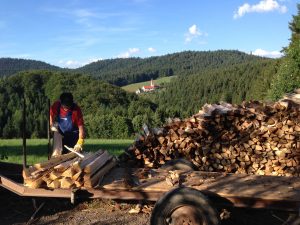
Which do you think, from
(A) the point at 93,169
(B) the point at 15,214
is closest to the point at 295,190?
(A) the point at 93,169

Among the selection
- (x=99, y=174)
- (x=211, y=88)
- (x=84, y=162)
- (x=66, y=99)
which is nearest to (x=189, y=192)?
(x=99, y=174)

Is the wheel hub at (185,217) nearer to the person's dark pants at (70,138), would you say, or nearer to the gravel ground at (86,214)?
the gravel ground at (86,214)

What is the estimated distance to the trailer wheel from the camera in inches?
188

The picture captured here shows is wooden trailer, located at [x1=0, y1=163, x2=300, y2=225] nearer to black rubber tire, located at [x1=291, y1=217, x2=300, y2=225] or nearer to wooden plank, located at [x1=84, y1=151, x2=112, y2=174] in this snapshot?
black rubber tire, located at [x1=291, y1=217, x2=300, y2=225]

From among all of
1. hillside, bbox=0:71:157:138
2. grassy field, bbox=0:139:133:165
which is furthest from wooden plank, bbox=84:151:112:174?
hillside, bbox=0:71:157:138

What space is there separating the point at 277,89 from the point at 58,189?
100ft

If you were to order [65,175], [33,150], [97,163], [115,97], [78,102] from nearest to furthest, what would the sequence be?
[65,175] < [97,163] < [33,150] < [78,102] < [115,97]

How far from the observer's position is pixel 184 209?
4.85 meters

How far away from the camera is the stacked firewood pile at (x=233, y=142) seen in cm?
882

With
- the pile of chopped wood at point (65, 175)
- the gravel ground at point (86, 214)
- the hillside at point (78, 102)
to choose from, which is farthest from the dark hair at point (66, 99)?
the hillside at point (78, 102)

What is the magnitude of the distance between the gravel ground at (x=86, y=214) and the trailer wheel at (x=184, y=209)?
4.90ft

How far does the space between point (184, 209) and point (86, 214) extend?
8.32ft

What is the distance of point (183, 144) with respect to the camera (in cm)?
899

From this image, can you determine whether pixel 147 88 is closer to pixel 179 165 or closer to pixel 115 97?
pixel 115 97
